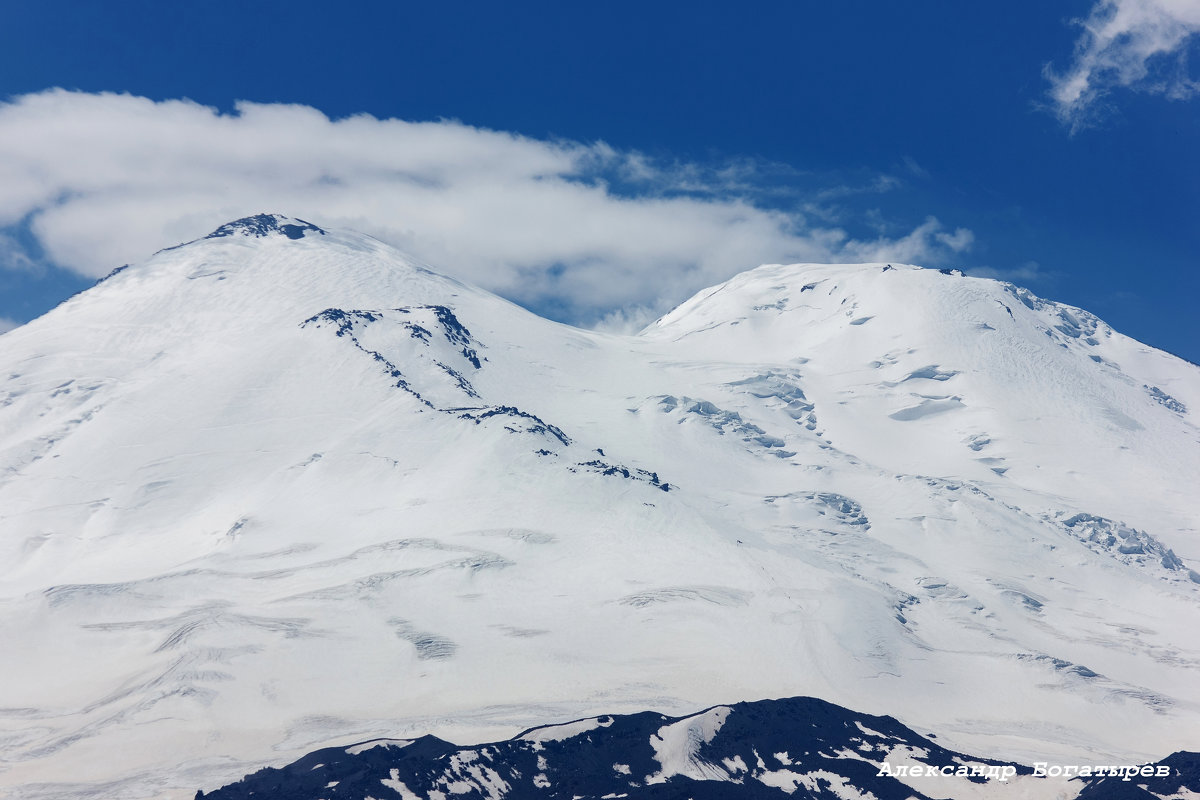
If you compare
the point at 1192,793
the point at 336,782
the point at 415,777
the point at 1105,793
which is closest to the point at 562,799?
the point at 415,777

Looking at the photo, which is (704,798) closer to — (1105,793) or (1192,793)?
(1105,793)

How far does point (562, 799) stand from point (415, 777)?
77.8 ft

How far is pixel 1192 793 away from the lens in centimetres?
19400

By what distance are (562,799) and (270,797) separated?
4619 cm

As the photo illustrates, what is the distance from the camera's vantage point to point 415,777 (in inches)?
7854

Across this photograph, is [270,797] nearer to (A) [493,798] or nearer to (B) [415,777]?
(B) [415,777]

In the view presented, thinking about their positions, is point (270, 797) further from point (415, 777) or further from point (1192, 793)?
point (1192, 793)

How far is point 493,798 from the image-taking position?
19988 centimetres

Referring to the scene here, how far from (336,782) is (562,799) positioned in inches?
1426

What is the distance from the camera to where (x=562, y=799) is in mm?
199500

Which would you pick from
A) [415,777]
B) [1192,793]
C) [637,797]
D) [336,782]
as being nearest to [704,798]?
[637,797]

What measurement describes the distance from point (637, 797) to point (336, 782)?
48.1m

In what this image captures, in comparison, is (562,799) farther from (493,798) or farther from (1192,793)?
(1192,793)

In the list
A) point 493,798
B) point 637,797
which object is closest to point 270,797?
point 493,798
